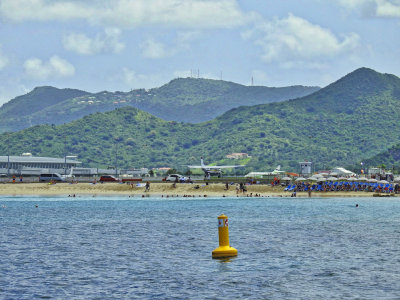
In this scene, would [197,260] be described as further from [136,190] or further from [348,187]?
[136,190]

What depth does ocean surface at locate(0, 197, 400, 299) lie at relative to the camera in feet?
96.4

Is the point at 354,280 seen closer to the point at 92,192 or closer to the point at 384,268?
the point at 384,268

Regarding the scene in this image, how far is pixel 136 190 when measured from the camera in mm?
130625

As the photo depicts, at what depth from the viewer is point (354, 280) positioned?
31188 millimetres

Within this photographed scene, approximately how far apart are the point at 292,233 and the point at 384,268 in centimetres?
1759

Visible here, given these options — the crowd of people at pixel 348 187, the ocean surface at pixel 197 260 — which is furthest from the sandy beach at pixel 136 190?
the ocean surface at pixel 197 260

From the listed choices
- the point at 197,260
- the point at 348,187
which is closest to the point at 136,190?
the point at 348,187

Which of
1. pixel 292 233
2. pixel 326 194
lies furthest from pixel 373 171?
pixel 292 233

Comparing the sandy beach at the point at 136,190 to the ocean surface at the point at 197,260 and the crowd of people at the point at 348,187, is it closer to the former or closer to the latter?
the crowd of people at the point at 348,187

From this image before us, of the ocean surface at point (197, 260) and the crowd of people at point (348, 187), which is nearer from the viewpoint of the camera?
the ocean surface at point (197, 260)

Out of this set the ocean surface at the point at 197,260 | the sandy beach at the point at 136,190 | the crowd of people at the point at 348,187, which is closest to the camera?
the ocean surface at the point at 197,260

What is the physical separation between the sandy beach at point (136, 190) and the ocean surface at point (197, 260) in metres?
59.6

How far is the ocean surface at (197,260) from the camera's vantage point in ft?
96.4

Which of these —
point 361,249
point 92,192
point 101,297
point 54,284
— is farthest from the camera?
point 92,192
